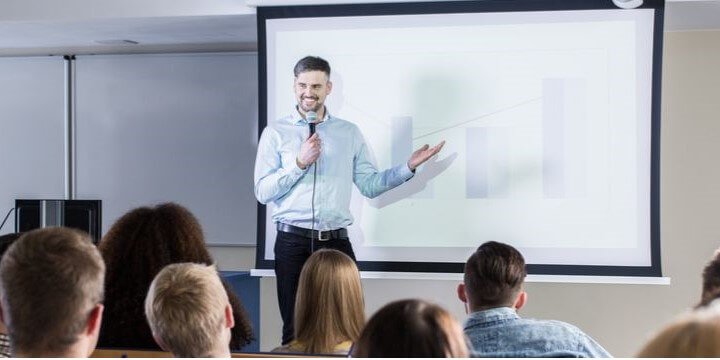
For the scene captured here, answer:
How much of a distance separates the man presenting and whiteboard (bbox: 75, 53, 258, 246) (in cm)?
111

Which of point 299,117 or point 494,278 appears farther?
point 299,117

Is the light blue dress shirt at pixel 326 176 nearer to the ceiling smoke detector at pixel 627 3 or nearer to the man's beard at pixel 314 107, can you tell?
the man's beard at pixel 314 107

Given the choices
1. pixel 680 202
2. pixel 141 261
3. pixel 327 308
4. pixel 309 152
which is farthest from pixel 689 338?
pixel 680 202

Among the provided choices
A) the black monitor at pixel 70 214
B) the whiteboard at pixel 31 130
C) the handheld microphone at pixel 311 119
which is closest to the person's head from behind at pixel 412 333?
the handheld microphone at pixel 311 119

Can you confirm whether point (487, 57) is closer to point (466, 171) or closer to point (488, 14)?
point (488, 14)

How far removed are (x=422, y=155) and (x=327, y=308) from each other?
186 centimetres

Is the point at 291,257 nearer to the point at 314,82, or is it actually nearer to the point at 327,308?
the point at 314,82

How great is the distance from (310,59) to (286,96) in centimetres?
24

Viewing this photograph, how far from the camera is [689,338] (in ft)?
3.23

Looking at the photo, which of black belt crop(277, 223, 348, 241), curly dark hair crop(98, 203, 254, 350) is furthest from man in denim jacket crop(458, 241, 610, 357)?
black belt crop(277, 223, 348, 241)

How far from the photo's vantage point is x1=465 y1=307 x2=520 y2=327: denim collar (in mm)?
2674

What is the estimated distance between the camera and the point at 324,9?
471cm

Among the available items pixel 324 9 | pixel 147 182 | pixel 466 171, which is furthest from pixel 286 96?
pixel 147 182

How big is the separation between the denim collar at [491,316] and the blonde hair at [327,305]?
42 cm
